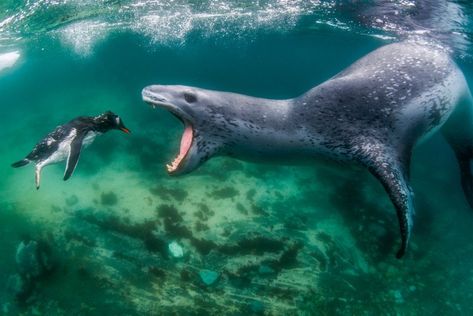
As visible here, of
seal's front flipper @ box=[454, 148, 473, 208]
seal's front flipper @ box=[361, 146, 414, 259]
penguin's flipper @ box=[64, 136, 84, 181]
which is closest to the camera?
seal's front flipper @ box=[361, 146, 414, 259]

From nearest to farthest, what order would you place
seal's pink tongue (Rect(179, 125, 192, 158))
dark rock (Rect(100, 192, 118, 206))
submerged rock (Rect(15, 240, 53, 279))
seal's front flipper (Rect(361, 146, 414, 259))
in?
seal's front flipper (Rect(361, 146, 414, 259)) → seal's pink tongue (Rect(179, 125, 192, 158)) → submerged rock (Rect(15, 240, 53, 279)) → dark rock (Rect(100, 192, 118, 206))

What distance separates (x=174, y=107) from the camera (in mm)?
3264

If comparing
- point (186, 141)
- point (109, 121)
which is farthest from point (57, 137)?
point (186, 141)

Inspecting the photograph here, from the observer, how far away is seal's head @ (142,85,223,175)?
10.6 ft

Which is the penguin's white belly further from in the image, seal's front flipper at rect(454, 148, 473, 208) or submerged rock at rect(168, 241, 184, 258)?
seal's front flipper at rect(454, 148, 473, 208)

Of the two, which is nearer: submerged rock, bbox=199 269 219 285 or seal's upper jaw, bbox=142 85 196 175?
seal's upper jaw, bbox=142 85 196 175

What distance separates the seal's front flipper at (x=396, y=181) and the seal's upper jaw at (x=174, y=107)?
Result: 1.79 metres

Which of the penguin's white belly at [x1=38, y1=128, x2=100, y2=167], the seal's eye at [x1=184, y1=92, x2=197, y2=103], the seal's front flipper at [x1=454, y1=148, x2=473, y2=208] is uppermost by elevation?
the seal's eye at [x1=184, y1=92, x2=197, y2=103]

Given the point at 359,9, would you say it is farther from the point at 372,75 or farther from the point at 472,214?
the point at 372,75

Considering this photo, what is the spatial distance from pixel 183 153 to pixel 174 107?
474mm

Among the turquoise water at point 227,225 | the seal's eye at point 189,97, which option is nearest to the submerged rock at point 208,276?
the turquoise water at point 227,225

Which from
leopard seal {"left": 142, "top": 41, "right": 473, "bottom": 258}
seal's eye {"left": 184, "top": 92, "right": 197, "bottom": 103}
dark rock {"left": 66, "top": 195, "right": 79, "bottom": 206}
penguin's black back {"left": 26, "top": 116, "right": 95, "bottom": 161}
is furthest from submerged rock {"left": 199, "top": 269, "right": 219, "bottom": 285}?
dark rock {"left": 66, "top": 195, "right": 79, "bottom": 206}

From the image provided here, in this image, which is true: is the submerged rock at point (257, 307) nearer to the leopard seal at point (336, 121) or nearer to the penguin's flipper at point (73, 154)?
the leopard seal at point (336, 121)

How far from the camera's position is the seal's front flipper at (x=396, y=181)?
3.26m
